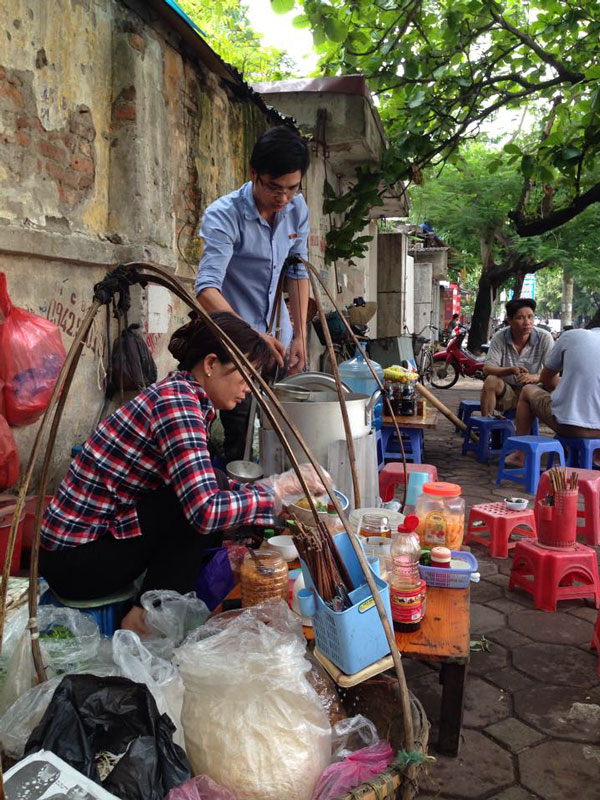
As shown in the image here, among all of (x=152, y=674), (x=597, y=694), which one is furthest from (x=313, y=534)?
(x=597, y=694)

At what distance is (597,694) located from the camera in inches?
103

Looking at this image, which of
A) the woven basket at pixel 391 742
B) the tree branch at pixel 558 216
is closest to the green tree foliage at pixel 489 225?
the tree branch at pixel 558 216

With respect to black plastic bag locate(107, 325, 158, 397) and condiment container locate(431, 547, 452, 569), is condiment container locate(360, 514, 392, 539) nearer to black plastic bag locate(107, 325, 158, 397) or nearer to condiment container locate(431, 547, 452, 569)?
condiment container locate(431, 547, 452, 569)

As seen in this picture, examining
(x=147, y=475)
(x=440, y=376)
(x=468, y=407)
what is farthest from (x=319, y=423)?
(x=440, y=376)

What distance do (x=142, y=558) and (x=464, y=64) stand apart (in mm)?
6042

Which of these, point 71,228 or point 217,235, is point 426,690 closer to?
point 217,235

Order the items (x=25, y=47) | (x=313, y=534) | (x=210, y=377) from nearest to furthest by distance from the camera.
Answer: (x=313, y=534) → (x=210, y=377) → (x=25, y=47)

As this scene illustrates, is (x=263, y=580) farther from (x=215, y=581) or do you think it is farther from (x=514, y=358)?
(x=514, y=358)

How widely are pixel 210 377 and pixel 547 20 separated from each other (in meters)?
5.58

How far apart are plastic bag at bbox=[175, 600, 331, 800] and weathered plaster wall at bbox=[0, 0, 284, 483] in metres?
2.09

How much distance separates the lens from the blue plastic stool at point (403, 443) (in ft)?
19.2

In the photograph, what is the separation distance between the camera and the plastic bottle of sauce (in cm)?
197

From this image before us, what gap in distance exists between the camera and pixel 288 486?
2.29 m

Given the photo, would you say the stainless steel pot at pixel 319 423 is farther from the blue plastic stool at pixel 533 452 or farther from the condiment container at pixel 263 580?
the blue plastic stool at pixel 533 452
